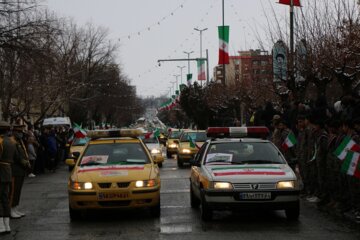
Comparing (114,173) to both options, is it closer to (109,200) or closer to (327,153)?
(109,200)

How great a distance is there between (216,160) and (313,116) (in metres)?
3.05

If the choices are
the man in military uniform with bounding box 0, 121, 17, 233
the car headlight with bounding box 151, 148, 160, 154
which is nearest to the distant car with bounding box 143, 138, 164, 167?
the car headlight with bounding box 151, 148, 160, 154

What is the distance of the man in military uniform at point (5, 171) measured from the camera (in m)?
9.86

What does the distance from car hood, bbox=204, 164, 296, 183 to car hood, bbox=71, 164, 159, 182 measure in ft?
3.64

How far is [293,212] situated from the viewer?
10461 mm

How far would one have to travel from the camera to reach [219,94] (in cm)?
5200

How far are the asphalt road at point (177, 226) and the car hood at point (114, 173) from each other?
756 mm

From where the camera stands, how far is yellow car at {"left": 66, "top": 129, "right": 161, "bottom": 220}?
1068 centimetres

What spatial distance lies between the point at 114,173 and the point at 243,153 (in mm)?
2393

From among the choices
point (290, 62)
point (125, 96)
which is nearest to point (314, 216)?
point (290, 62)

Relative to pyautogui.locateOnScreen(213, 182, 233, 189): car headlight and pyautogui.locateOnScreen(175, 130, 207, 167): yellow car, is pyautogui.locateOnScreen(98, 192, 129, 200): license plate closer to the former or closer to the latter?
pyautogui.locateOnScreen(213, 182, 233, 189): car headlight

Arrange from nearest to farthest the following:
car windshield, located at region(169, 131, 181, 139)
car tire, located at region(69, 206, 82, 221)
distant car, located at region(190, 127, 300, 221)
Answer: distant car, located at region(190, 127, 300, 221)
car tire, located at region(69, 206, 82, 221)
car windshield, located at region(169, 131, 181, 139)

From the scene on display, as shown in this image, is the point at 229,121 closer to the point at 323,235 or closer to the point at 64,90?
the point at 64,90

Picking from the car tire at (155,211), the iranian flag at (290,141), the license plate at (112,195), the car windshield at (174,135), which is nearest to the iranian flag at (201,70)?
the car windshield at (174,135)
